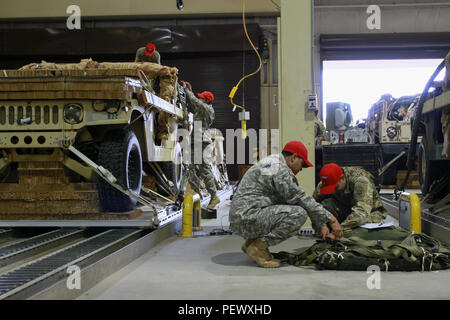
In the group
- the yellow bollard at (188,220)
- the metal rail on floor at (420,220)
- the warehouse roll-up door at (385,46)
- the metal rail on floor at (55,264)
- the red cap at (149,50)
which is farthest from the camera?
the warehouse roll-up door at (385,46)

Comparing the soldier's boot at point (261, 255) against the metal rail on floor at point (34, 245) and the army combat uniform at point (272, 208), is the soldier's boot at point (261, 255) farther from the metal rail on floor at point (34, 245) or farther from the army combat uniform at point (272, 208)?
the metal rail on floor at point (34, 245)

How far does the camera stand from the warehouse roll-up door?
50.9ft

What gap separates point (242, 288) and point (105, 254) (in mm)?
1346

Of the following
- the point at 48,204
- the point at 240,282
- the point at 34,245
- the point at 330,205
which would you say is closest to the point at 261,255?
the point at 240,282

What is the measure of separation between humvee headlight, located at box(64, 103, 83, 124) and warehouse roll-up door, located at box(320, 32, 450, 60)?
Result: 38.8 ft

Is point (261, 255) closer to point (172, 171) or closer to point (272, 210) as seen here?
point (272, 210)

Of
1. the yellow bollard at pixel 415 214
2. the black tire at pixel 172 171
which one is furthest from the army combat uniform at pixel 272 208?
the black tire at pixel 172 171

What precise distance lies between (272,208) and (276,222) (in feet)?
0.39

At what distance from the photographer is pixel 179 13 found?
549 inches

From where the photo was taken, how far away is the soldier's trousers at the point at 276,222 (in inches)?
159

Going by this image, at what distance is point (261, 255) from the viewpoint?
161 inches

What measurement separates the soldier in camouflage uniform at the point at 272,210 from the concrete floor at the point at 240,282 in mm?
243

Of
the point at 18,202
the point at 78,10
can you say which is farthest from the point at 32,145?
the point at 78,10

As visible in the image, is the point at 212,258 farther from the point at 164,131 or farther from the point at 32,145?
the point at 164,131
